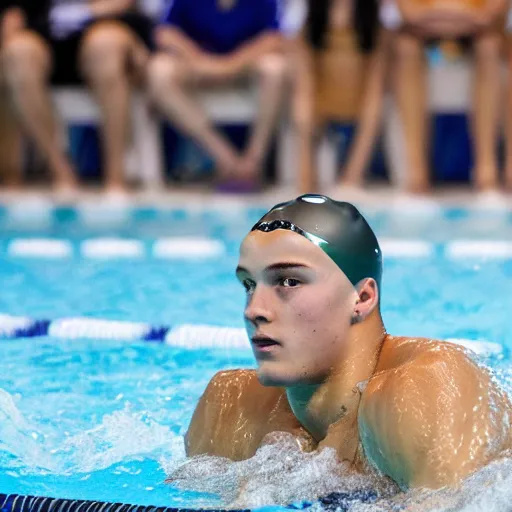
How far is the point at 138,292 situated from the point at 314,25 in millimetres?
2902

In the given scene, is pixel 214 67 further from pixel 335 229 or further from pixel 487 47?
pixel 335 229

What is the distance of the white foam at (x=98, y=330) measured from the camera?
341cm

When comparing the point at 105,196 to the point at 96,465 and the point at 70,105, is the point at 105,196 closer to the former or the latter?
the point at 70,105

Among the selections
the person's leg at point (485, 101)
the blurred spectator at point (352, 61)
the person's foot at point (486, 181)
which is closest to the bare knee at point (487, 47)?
the person's leg at point (485, 101)

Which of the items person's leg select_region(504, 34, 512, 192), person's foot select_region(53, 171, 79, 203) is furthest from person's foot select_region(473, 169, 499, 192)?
person's foot select_region(53, 171, 79, 203)

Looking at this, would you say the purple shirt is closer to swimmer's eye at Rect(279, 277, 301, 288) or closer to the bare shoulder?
the bare shoulder

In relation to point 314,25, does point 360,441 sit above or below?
below

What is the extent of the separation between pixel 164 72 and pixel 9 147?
1.57 meters

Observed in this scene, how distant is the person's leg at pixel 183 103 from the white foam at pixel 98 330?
11.0 feet

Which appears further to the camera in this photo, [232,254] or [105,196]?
[105,196]

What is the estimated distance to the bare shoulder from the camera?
6.62 feet

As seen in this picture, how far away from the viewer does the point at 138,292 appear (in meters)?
4.35

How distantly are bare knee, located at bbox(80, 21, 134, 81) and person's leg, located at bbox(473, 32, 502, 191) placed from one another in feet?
7.36

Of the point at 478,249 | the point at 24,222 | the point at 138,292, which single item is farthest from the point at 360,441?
the point at 24,222
